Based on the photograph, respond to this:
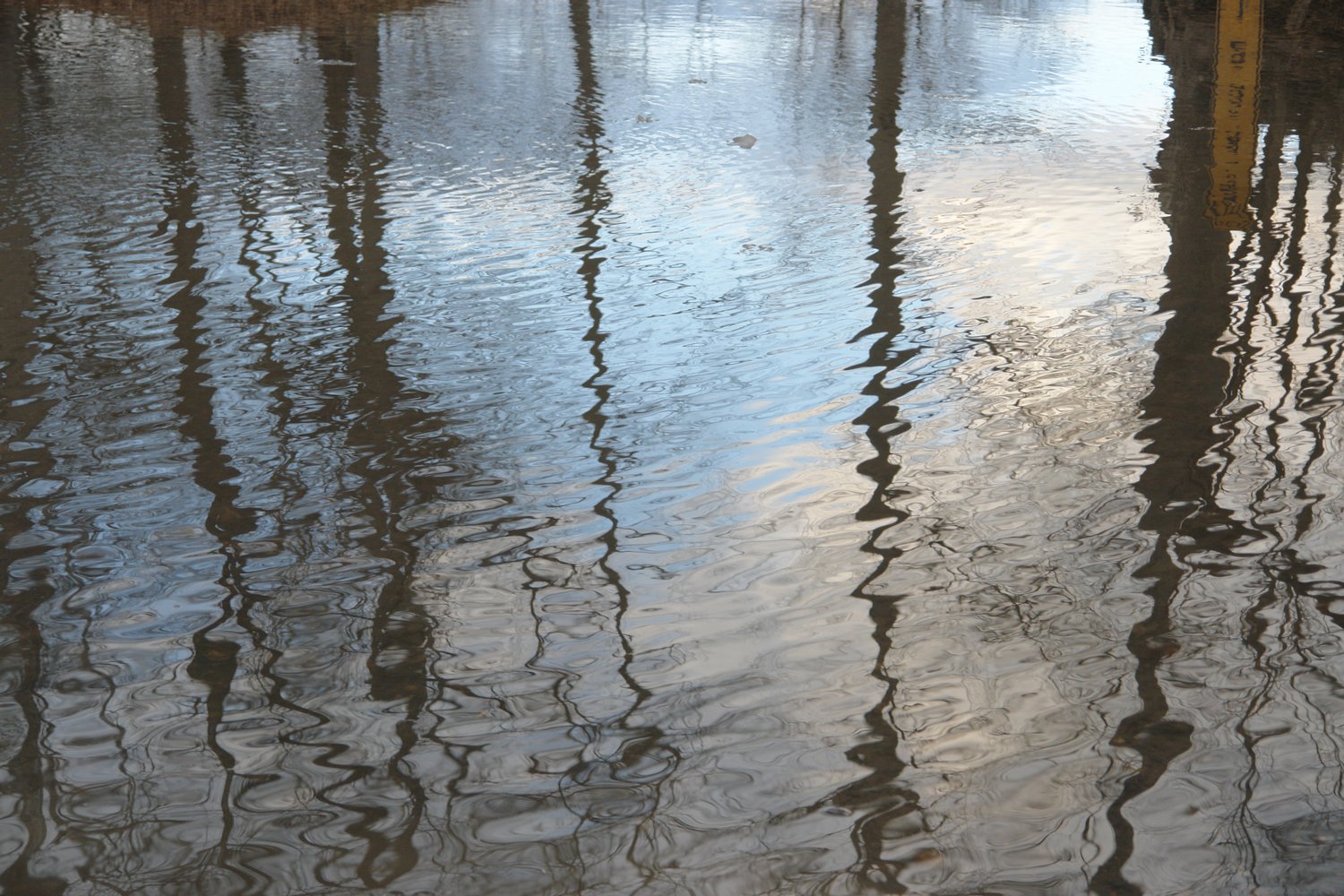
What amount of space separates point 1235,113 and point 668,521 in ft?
28.5

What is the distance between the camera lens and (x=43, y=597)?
371cm

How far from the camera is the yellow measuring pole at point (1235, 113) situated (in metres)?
8.11

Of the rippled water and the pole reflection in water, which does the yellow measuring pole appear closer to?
the rippled water

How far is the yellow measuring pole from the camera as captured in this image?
8.11m

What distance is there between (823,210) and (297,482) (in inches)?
174

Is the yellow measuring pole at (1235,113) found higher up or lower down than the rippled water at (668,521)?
higher up

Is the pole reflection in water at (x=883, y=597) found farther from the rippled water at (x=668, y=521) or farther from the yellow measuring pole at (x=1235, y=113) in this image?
the yellow measuring pole at (x=1235, y=113)

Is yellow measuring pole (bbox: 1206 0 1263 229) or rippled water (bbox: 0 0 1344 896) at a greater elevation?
yellow measuring pole (bbox: 1206 0 1263 229)

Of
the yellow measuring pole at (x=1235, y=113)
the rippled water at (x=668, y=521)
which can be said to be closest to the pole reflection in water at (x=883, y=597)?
the rippled water at (x=668, y=521)

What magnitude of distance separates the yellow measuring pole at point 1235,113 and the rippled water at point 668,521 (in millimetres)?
131

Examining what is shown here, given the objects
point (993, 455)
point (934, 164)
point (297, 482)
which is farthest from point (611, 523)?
point (934, 164)

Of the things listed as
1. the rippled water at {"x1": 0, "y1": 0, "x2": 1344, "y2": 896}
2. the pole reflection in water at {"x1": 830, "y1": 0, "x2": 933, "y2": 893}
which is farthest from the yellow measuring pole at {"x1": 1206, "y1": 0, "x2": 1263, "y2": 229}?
the pole reflection in water at {"x1": 830, "y1": 0, "x2": 933, "y2": 893}

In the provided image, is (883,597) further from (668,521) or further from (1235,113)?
(1235,113)

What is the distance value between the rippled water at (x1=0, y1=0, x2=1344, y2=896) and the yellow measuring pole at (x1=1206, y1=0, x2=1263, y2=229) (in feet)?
0.43
